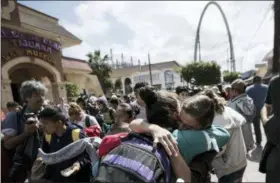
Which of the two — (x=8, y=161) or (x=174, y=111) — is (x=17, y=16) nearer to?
(x=8, y=161)

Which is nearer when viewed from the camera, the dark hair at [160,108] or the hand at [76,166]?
the dark hair at [160,108]

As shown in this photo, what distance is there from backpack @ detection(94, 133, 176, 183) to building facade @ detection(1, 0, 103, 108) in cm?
680

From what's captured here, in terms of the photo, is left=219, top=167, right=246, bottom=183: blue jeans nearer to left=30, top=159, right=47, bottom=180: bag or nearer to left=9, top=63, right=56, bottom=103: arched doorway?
left=30, top=159, right=47, bottom=180: bag

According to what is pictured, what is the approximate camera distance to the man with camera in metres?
2.19

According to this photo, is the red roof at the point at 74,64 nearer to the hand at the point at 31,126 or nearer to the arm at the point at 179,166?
the hand at the point at 31,126

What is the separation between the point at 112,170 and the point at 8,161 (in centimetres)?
199

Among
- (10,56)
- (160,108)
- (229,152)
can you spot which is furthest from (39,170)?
(10,56)

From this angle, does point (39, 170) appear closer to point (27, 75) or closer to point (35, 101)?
point (35, 101)

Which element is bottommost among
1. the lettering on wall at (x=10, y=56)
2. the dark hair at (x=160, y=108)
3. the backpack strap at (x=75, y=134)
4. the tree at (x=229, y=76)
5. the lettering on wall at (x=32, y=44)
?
the tree at (x=229, y=76)

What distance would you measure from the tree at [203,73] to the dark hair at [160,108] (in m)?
32.1

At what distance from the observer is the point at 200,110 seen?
1.28 meters

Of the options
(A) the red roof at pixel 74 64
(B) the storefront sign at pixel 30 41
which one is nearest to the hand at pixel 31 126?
(B) the storefront sign at pixel 30 41

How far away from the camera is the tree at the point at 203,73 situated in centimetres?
3309

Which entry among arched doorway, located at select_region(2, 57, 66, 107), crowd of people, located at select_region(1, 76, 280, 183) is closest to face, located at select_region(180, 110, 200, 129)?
crowd of people, located at select_region(1, 76, 280, 183)
